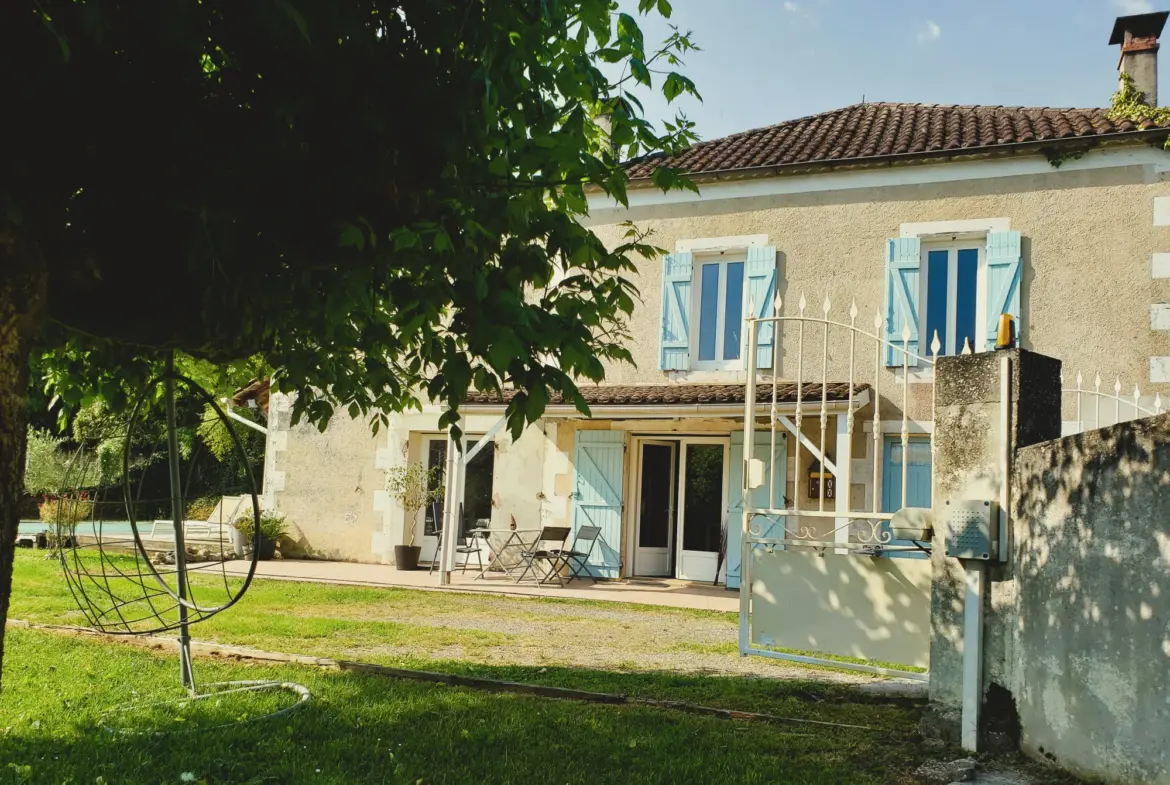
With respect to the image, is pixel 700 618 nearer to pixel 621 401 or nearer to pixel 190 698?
pixel 621 401

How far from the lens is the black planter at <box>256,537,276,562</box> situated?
14.4m

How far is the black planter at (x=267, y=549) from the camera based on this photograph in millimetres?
14422

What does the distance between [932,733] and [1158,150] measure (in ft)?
28.8

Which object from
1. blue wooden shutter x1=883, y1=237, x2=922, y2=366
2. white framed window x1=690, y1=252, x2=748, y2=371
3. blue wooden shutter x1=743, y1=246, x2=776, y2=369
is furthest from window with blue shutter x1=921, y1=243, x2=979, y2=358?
white framed window x1=690, y1=252, x2=748, y2=371

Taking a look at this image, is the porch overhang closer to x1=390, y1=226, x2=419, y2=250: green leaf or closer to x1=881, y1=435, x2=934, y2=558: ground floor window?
x1=881, y1=435, x2=934, y2=558: ground floor window

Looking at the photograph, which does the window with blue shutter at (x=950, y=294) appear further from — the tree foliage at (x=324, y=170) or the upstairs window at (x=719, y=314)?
the tree foliage at (x=324, y=170)

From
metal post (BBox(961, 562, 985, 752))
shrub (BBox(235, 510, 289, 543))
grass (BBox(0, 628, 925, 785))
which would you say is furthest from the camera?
shrub (BBox(235, 510, 289, 543))

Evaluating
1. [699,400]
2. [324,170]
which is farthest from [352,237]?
[699,400]

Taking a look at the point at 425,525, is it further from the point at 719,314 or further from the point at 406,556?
the point at 719,314

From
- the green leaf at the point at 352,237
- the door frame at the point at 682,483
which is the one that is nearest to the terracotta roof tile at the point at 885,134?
the door frame at the point at 682,483

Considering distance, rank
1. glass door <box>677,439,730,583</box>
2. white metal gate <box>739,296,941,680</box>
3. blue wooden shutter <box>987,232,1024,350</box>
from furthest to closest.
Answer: glass door <box>677,439,730,583</box>, blue wooden shutter <box>987,232,1024,350</box>, white metal gate <box>739,296,941,680</box>

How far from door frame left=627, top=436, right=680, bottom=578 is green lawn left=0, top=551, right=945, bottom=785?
5648 millimetres

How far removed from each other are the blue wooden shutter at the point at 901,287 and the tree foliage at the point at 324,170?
8.11 m

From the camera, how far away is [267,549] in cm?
1447
